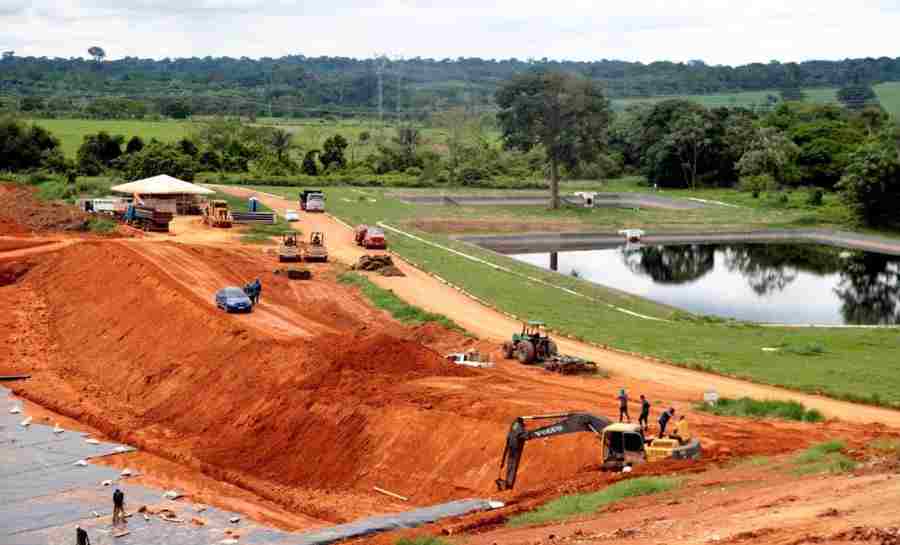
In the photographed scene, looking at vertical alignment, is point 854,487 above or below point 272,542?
above

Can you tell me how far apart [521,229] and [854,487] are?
7074cm

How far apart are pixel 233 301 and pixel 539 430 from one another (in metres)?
24.1

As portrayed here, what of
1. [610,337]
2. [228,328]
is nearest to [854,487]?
[610,337]

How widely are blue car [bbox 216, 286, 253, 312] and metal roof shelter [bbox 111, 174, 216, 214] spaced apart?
33545mm

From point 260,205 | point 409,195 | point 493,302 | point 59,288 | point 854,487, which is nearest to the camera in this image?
point 854,487

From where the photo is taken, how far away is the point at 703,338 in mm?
49594

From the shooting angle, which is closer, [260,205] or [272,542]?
[272,542]

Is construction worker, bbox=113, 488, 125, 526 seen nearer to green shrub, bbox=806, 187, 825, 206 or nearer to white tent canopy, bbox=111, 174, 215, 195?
white tent canopy, bbox=111, 174, 215, 195

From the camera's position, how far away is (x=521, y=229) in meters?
94.9

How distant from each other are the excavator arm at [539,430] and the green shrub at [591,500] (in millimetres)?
2334

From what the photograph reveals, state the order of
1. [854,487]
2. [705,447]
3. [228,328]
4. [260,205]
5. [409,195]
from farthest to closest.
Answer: [409,195]
[260,205]
[228,328]
[705,447]
[854,487]

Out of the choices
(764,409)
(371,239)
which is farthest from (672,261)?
(764,409)

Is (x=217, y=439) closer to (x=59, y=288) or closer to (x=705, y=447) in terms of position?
(x=705, y=447)

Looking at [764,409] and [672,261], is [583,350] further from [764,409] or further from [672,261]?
[672,261]
